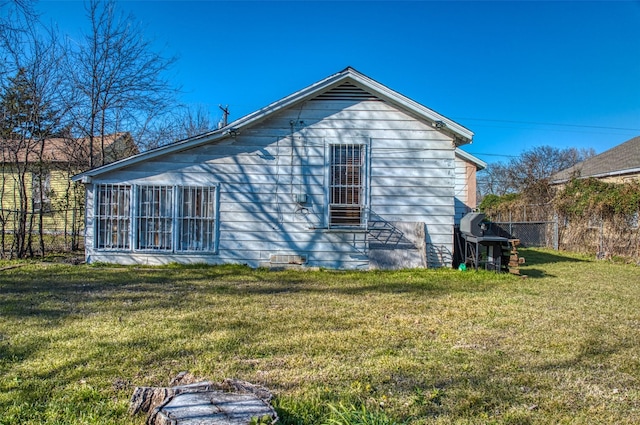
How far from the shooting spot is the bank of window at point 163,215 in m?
9.47

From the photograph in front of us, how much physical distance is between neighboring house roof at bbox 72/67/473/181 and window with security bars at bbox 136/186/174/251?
2.71ft

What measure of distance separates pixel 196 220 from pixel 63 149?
7.40 meters

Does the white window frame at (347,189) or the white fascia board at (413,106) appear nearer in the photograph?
the white fascia board at (413,106)

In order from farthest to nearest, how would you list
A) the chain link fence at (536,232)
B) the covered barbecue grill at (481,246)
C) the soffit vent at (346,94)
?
the chain link fence at (536,232)
the soffit vent at (346,94)
the covered barbecue grill at (481,246)

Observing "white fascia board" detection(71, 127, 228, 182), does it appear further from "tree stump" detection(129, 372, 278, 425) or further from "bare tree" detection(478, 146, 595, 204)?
"bare tree" detection(478, 146, 595, 204)

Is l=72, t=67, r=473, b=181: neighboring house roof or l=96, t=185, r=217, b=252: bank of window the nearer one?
l=72, t=67, r=473, b=181: neighboring house roof

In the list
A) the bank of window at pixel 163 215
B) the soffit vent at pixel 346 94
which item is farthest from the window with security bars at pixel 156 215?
the soffit vent at pixel 346 94

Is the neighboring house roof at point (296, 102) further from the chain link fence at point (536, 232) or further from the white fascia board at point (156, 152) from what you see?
the chain link fence at point (536, 232)

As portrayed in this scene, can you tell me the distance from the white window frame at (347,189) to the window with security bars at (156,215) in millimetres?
3851

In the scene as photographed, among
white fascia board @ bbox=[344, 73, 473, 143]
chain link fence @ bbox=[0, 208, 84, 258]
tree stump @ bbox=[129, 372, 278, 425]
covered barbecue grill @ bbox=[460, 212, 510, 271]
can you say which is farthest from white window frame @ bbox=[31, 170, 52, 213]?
covered barbecue grill @ bbox=[460, 212, 510, 271]

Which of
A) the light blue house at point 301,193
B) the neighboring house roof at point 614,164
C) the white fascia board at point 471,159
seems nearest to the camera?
the light blue house at point 301,193

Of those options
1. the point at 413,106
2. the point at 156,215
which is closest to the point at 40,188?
the point at 156,215

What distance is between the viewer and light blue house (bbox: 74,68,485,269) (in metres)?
9.41

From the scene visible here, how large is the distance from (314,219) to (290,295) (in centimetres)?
305
